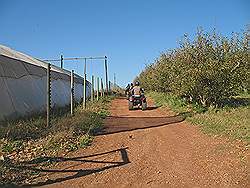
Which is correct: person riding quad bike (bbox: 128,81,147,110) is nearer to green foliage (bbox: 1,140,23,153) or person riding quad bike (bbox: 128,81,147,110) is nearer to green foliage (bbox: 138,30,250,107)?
green foliage (bbox: 138,30,250,107)

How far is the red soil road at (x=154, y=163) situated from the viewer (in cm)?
639

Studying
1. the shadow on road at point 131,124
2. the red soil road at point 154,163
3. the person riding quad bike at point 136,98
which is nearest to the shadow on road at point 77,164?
the red soil road at point 154,163

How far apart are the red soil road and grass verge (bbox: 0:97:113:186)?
1.30 feet

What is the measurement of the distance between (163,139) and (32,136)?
381 cm

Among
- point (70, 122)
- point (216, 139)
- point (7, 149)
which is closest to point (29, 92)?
point (70, 122)

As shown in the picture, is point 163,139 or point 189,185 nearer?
point 189,185

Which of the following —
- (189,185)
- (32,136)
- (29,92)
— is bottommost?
(189,185)

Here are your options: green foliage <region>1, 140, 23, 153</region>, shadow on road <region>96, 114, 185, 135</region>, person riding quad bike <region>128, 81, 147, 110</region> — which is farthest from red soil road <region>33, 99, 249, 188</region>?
person riding quad bike <region>128, 81, 147, 110</region>

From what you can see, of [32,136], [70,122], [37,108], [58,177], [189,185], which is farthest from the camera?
[37,108]

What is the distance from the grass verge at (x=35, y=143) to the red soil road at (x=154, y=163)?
1.30 feet

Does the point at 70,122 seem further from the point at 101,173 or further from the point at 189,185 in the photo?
the point at 189,185

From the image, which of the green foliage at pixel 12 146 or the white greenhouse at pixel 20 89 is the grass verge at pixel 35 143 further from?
the white greenhouse at pixel 20 89

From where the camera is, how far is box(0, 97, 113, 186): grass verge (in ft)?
22.7

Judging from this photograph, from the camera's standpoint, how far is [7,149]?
27.8 feet
